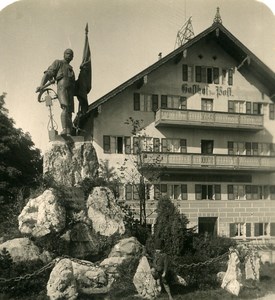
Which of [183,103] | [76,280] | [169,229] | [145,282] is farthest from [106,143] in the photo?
[145,282]

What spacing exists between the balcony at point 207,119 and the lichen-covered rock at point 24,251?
60.1 ft

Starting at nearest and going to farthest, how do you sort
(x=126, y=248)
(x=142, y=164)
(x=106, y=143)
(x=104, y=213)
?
(x=126, y=248), (x=104, y=213), (x=142, y=164), (x=106, y=143)

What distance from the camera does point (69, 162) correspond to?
1712 cm

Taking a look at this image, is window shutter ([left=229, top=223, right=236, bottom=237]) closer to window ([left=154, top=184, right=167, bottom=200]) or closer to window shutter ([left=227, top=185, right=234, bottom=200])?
window shutter ([left=227, top=185, right=234, bottom=200])

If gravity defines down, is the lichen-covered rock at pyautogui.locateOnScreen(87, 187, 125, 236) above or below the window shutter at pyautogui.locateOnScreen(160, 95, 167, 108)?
below

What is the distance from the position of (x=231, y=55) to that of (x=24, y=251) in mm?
25488

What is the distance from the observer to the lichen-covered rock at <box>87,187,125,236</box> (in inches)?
623

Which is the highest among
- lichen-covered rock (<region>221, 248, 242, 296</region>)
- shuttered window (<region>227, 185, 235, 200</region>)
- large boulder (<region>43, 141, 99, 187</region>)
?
large boulder (<region>43, 141, 99, 187</region>)

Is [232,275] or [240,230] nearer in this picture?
[232,275]

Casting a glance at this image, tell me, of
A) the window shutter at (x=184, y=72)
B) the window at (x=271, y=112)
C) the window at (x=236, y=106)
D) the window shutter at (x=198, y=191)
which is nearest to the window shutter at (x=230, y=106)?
the window at (x=236, y=106)

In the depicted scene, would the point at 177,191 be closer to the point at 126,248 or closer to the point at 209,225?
the point at 209,225

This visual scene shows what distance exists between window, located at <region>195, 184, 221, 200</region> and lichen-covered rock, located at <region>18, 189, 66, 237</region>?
18877 millimetres

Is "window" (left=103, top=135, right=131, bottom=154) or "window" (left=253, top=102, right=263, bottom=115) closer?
"window" (left=103, top=135, right=131, bottom=154)

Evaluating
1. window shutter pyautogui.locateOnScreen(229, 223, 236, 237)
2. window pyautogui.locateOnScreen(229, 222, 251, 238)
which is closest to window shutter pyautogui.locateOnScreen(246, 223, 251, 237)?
window pyautogui.locateOnScreen(229, 222, 251, 238)
